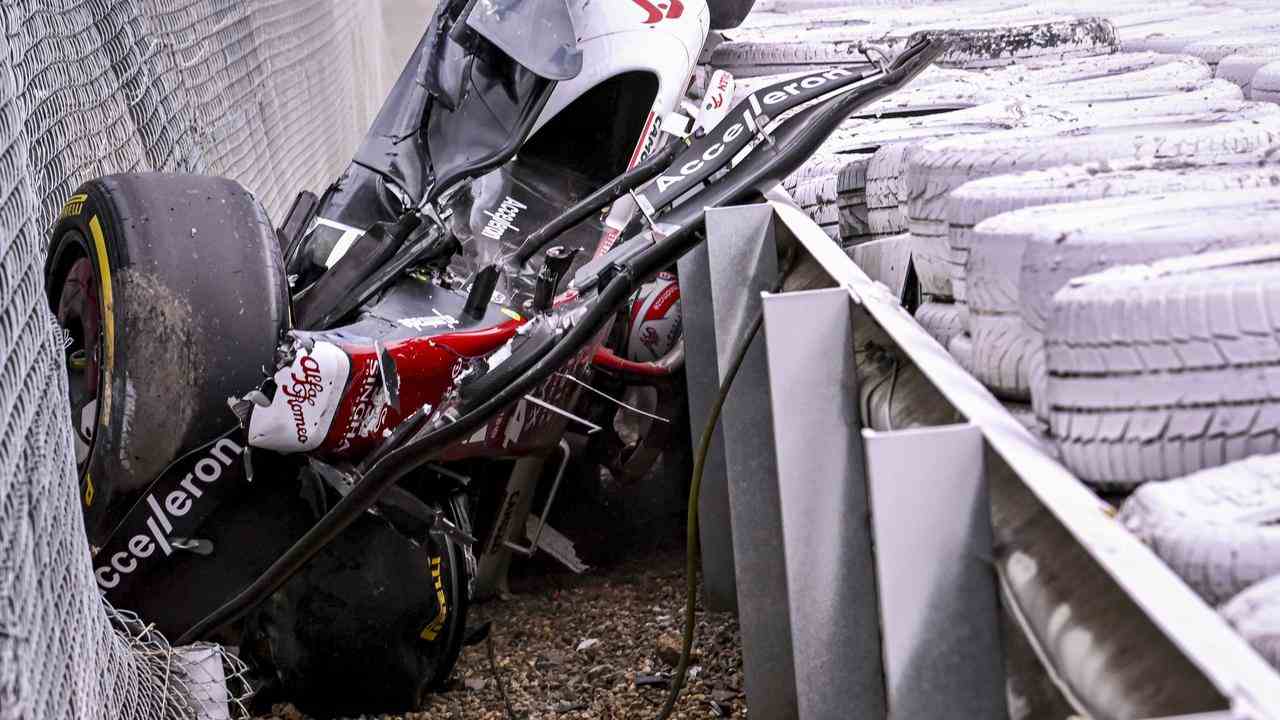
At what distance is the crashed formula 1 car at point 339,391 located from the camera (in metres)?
2.65

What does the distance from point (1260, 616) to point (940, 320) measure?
3.30ft

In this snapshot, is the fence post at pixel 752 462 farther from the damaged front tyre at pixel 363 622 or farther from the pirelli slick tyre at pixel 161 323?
the pirelli slick tyre at pixel 161 323

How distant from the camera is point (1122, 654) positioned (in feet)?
3.55

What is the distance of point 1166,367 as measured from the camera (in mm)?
1393

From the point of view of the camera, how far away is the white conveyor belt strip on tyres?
0.93 metres

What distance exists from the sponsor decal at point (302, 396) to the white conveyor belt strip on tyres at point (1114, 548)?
1200 mm

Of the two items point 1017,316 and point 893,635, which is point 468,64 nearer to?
point 1017,316

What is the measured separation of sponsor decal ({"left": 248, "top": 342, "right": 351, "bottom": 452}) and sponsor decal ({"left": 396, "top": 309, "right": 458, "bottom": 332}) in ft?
0.93

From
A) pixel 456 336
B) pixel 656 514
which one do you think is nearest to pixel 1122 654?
pixel 456 336

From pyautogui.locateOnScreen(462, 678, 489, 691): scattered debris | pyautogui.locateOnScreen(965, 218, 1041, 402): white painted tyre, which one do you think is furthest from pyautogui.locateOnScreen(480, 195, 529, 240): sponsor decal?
pyautogui.locateOnScreen(965, 218, 1041, 402): white painted tyre

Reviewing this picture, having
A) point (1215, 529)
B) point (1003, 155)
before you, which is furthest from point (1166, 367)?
point (1003, 155)

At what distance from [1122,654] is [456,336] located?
74.4 inches

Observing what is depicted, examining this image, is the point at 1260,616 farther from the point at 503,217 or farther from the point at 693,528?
the point at 503,217

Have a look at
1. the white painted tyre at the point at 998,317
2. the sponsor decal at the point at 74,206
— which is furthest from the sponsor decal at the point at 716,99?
the white painted tyre at the point at 998,317
